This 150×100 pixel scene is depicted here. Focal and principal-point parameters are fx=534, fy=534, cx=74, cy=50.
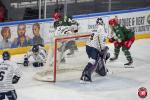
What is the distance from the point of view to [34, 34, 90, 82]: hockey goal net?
1133 centimetres

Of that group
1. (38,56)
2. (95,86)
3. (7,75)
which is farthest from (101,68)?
(7,75)

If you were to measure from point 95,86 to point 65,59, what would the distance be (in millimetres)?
972

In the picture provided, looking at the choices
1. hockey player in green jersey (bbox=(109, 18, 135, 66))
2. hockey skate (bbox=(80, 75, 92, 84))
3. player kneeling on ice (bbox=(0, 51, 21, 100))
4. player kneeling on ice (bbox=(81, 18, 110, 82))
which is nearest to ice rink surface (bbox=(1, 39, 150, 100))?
hockey skate (bbox=(80, 75, 92, 84))

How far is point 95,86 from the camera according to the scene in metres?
11.1

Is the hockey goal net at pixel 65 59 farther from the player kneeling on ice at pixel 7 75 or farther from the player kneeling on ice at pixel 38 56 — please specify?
the player kneeling on ice at pixel 7 75

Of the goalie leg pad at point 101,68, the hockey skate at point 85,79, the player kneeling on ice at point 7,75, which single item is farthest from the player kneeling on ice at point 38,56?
the player kneeling on ice at point 7,75

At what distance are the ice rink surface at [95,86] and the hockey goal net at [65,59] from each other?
0.12 m

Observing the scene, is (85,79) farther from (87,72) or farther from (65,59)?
(65,59)

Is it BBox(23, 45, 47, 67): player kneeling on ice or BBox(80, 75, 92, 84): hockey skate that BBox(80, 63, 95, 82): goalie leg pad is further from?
BBox(23, 45, 47, 67): player kneeling on ice

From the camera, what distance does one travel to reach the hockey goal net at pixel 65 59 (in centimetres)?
1133

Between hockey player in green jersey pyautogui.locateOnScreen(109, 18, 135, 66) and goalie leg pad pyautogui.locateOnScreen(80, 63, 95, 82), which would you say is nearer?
goalie leg pad pyautogui.locateOnScreen(80, 63, 95, 82)

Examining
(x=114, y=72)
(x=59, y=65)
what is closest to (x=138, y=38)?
(x=114, y=72)

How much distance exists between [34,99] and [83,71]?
1.61m

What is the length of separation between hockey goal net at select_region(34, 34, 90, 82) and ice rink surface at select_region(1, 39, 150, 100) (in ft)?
0.40
